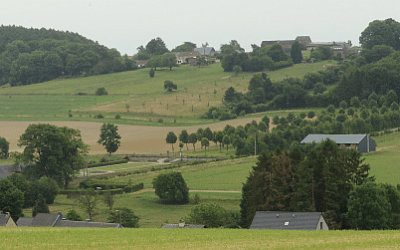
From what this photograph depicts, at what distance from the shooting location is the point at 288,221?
119ft

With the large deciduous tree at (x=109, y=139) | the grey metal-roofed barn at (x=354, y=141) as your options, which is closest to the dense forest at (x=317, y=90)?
the large deciduous tree at (x=109, y=139)

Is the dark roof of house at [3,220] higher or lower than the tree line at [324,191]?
lower

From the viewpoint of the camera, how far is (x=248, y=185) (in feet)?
160

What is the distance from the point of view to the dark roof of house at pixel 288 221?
35.5m

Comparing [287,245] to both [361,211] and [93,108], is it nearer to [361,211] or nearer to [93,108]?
[361,211]

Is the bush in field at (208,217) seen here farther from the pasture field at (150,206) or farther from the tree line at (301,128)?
the tree line at (301,128)

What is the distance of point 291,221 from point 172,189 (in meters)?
24.9

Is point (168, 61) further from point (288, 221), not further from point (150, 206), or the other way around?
point (288, 221)

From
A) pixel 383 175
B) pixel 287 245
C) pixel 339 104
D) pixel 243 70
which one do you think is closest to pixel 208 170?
pixel 383 175

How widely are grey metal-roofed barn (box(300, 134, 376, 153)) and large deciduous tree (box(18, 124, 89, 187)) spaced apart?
1406 inches

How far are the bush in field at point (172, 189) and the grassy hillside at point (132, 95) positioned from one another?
62431mm

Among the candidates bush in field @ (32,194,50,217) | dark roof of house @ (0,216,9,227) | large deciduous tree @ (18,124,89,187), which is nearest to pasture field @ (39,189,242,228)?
bush in field @ (32,194,50,217)

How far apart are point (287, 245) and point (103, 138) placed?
72.5 m

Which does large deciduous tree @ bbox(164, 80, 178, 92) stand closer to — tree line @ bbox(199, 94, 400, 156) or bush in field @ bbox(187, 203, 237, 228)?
tree line @ bbox(199, 94, 400, 156)
